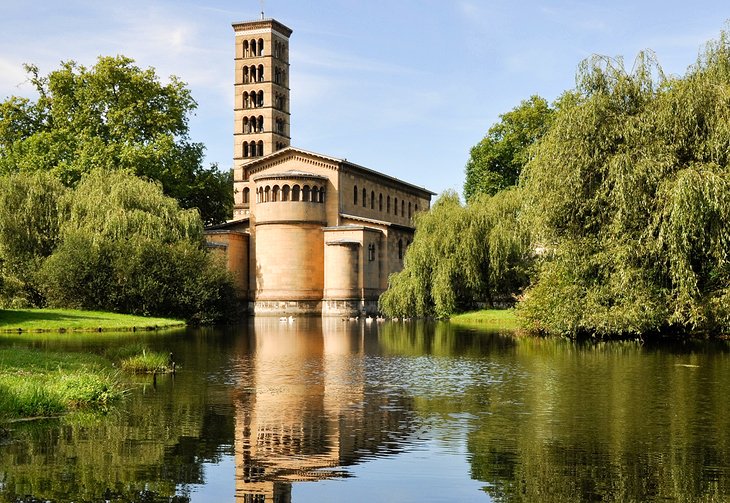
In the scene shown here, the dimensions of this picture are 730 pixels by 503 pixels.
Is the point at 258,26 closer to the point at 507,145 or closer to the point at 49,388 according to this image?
the point at 507,145

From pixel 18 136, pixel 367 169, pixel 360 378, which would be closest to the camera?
pixel 360 378

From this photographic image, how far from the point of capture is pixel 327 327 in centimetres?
4756

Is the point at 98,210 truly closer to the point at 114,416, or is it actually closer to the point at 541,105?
the point at 114,416

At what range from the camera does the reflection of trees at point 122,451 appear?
10.2 meters

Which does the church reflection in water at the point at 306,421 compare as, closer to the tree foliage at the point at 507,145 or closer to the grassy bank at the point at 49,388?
the grassy bank at the point at 49,388

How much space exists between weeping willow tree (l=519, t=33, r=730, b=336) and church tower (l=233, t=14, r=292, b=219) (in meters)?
49.4

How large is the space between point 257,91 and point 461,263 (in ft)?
119

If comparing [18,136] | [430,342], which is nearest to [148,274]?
[430,342]

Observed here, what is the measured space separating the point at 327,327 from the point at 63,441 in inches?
1371

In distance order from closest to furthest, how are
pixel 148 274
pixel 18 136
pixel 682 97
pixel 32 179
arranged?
pixel 682 97 → pixel 148 274 → pixel 32 179 → pixel 18 136

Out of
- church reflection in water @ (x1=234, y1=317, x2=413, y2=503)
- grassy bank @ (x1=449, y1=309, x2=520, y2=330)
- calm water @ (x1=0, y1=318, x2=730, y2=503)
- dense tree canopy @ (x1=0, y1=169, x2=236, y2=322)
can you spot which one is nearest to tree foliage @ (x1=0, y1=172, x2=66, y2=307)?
dense tree canopy @ (x1=0, y1=169, x2=236, y2=322)

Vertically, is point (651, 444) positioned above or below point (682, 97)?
below

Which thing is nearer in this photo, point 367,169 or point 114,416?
point 114,416

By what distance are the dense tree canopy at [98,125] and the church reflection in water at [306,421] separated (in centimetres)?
3706
